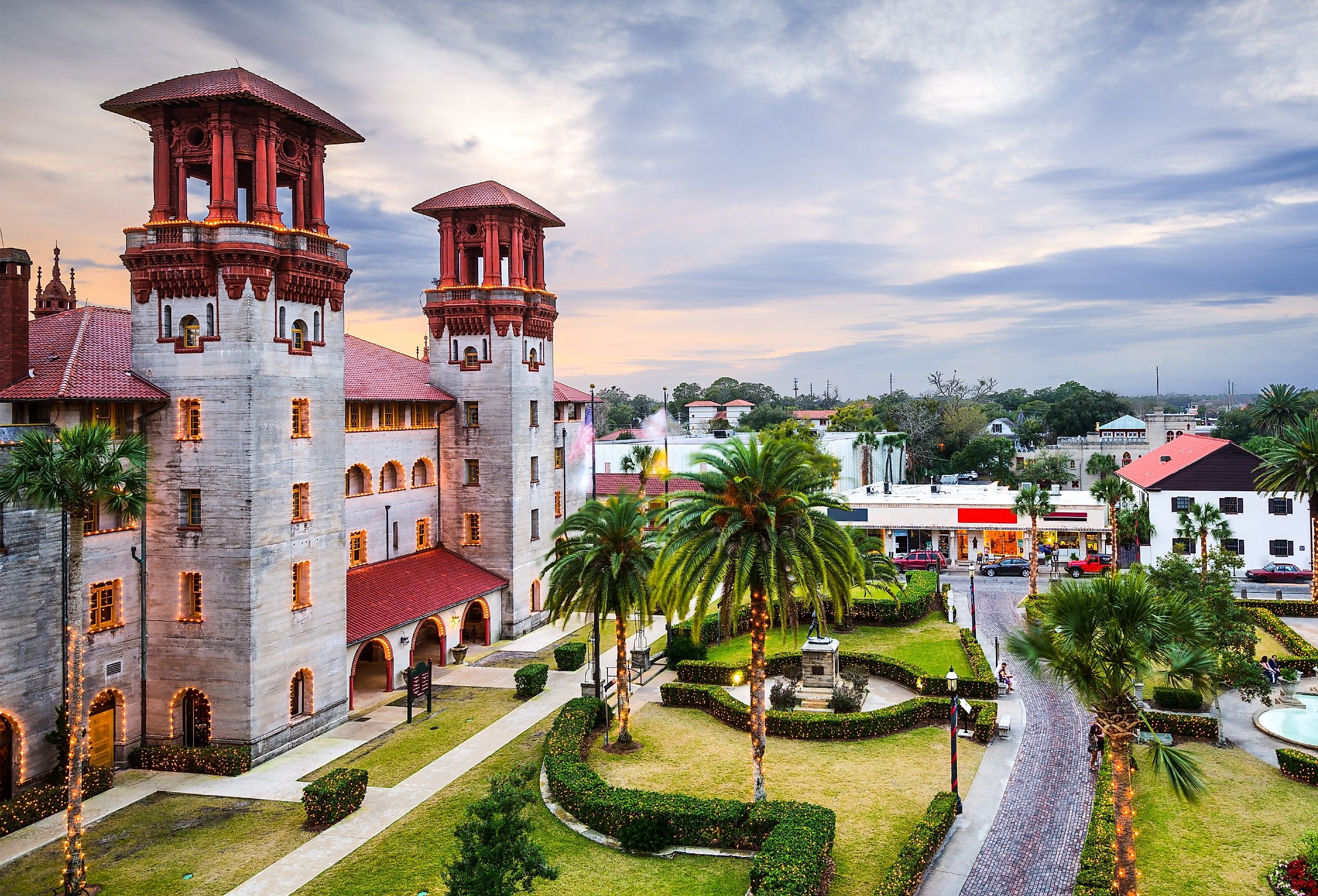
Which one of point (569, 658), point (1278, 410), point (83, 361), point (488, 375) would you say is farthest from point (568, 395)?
point (1278, 410)

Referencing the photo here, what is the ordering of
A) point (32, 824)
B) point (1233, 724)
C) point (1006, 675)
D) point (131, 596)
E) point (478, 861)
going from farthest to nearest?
point (1006, 675)
point (1233, 724)
point (131, 596)
point (32, 824)
point (478, 861)

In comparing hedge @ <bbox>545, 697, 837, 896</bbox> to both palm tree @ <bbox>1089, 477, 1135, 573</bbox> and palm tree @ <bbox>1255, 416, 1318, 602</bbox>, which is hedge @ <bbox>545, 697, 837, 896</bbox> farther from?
palm tree @ <bbox>1089, 477, 1135, 573</bbox>

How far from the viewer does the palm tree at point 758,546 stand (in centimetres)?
2328

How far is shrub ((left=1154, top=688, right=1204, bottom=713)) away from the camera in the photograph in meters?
34.2

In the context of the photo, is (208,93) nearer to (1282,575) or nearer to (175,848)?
(175,848)

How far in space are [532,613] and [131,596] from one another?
25.3 m

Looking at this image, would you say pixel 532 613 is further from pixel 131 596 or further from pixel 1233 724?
pixel 1233 724

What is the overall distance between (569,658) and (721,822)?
21.2m

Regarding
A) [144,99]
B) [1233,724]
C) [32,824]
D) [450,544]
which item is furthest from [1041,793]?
[144,99]

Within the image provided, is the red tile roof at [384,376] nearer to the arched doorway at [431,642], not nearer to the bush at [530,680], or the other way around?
the arched doorway at [431,642]

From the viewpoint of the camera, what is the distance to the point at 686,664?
131ft

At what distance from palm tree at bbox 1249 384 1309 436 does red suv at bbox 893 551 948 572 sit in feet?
166

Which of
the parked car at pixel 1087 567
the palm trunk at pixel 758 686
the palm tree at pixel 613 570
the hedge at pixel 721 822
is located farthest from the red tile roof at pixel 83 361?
the parked car at pixel 1087 567

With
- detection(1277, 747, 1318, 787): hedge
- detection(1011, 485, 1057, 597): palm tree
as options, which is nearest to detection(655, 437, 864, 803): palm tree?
detection(1277, 747, 1318, 787): hedge
